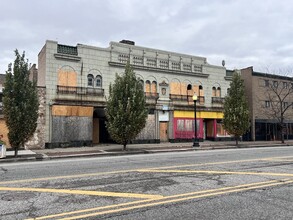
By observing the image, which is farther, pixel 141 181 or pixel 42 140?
pixel 42 140

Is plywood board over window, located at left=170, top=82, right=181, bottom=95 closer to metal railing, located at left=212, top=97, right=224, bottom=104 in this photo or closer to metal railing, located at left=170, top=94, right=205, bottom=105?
metal railing, located at left=170, top=94, right=205, bottom=105

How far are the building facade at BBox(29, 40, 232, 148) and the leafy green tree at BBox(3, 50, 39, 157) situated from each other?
580 cm

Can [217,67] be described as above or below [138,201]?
above

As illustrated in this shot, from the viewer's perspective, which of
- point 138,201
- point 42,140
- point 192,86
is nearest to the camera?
point 138,201

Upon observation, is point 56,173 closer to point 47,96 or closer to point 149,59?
point 47,96

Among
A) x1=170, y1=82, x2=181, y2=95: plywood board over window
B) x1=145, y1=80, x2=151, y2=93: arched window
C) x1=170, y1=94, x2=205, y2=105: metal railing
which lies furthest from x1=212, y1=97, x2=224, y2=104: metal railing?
x1=145, y1=80, x2=151, y2=93: arched window

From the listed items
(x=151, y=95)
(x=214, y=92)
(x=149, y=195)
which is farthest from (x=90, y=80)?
(x=149, y=195)

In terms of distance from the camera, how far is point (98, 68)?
2516cm

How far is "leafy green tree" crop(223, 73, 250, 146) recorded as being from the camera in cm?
2594

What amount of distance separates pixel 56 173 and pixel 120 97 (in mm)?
10479

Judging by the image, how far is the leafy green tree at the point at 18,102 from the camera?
16.4 meters

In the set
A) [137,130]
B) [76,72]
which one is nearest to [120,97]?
[137,130]

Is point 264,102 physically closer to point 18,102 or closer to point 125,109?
point 125,109

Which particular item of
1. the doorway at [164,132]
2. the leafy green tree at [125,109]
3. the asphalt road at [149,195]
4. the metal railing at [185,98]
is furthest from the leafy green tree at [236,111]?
the asphalt road at [149,195]
